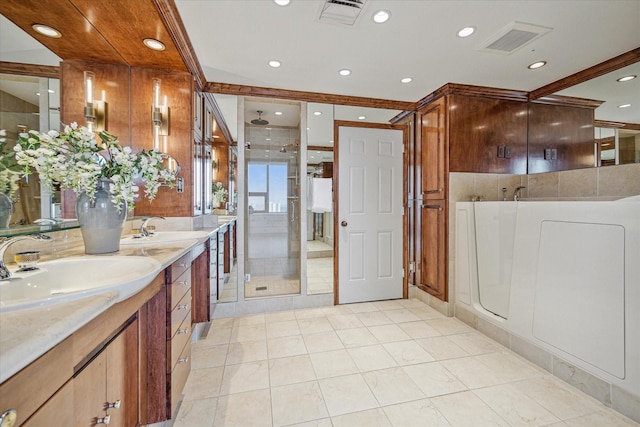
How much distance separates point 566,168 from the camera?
2738 mm

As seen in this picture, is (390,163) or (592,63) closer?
(592,63)

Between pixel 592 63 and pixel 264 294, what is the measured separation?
3.76 meters

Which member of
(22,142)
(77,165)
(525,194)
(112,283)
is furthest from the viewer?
(525,194)

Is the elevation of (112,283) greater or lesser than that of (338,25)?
lesser

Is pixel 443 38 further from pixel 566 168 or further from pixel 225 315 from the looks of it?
pixel 225 315

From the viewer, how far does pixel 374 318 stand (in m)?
2.79

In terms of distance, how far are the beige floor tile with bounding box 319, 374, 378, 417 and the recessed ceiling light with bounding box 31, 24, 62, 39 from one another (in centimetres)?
257

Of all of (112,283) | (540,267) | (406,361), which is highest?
(112,283)

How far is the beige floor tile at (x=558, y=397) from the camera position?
5.07ft

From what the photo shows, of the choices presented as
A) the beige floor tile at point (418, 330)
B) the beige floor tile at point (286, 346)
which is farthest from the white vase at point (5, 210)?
the beige floor tile at point (418, 330)

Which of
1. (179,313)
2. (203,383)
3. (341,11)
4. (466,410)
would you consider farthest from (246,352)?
(341,11)

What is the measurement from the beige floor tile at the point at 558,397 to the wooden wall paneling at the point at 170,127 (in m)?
2.81

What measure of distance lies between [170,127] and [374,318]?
2.64 metres

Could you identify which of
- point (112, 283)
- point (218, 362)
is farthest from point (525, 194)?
point (112, 283)
